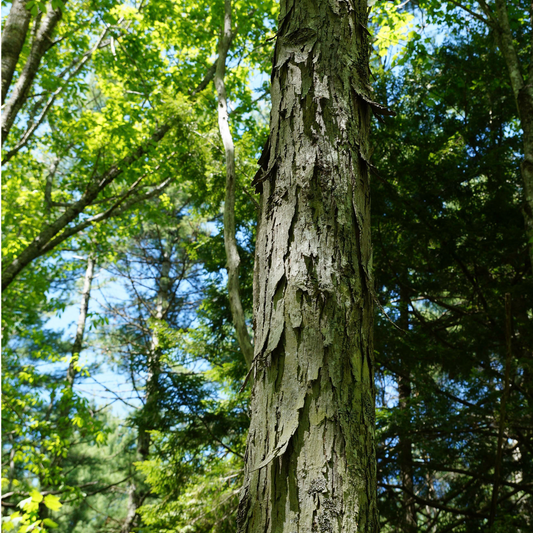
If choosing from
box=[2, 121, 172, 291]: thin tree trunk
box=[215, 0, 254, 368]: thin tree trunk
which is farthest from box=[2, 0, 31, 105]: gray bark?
box=[215, 0, 254, 368]: thin tree trunk

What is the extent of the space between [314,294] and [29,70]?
5.37 metres

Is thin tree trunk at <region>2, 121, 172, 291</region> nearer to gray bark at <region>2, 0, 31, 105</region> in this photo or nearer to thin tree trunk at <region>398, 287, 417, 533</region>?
gray bark at <region>2, 0, 31, 105</region>

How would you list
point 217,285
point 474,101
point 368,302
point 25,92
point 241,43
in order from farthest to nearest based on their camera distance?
point 241,43 → point 217,285 → point 474,101 → point 25,92 → point 368,302

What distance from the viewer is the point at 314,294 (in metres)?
1.27

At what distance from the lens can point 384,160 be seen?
5023 millimetres

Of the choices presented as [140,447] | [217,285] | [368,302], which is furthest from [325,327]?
[140,447]

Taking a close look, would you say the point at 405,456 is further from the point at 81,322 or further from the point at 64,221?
the point at 81,322

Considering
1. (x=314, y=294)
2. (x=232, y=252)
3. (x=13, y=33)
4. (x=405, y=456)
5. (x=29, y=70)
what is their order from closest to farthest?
1. (x=314, y=294)
2. (x=232, y=252)
3. (x=13, y=33)
4. (x=405, y=456)
5. (x=29, y=70)

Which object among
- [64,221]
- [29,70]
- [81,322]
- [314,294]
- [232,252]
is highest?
[29,70]

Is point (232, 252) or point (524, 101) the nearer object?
point (232, 252)

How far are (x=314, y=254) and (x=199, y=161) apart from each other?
422 cm

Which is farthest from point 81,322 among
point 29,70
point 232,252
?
point 232,252

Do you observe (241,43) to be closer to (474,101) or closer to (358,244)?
(474,101)

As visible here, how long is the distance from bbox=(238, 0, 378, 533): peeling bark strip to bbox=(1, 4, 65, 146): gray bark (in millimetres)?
4514
